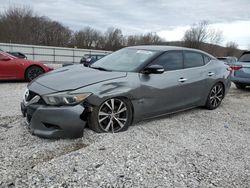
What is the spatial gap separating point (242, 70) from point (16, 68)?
761 cm

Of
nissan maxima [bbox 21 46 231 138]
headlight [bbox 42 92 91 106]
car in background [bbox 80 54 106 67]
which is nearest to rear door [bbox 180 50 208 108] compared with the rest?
nissan maxima [bbox 21 46 231 138]

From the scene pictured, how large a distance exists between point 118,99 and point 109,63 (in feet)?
3.79

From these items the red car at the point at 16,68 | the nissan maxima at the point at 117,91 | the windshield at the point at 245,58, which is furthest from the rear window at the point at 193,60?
the red car at the point at 16,68

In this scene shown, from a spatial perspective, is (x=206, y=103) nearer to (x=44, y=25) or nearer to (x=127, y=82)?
(x=127, y=82)

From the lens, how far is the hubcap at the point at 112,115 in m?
3.97

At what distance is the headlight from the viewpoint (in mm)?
3648

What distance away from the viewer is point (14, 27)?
139 ft

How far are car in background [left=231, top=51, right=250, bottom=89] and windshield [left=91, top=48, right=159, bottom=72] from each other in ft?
17.8

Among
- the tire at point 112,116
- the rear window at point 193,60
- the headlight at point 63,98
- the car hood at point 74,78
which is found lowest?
the tire at point 112,116

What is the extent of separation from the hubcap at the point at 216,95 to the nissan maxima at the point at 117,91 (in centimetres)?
21

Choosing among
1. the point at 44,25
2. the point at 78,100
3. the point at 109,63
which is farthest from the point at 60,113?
the point at 44,25

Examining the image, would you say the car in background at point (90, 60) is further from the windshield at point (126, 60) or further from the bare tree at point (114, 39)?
the bare tree at point (114, 39)

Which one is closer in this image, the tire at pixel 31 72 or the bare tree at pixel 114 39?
the tire at pixel 31 72

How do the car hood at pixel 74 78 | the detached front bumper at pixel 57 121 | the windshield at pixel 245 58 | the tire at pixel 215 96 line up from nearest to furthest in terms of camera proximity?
the detached front bumper at pixel 57 121, the car hood at pixel 74 78, the tire at pixel 215 96, the windshield at pixel 245 58
